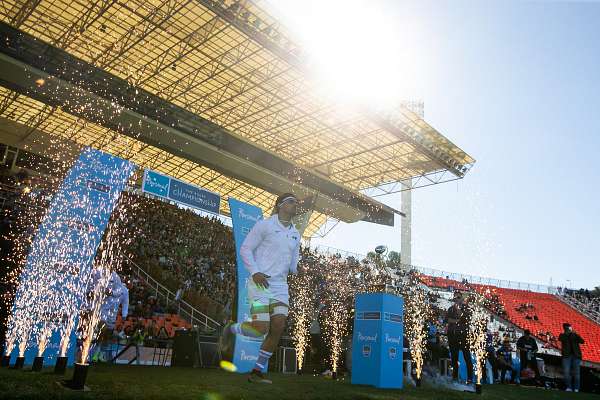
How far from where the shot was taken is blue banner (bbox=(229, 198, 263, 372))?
33.1 ft

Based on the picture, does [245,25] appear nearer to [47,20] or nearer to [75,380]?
[47,20]

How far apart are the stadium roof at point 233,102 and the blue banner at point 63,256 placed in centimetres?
1171

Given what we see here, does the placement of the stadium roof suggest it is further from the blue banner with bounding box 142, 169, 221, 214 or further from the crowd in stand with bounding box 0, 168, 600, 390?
the blue banner with bounding box 142, 169, 221, 214

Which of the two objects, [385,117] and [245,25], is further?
[385,117]

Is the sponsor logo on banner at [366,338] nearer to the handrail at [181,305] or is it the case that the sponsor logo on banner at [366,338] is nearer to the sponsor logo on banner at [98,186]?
the sponsor logo on banner at [98,186]

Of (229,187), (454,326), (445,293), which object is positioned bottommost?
(454,326)

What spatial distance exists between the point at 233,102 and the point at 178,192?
7842 mm

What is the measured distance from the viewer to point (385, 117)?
22.8m

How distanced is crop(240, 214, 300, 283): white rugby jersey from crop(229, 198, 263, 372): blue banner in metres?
3.71

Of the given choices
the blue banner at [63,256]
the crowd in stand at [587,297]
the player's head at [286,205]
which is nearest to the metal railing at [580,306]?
the crowd in stand at [587,297]

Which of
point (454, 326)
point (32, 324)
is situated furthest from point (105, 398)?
point (454, 326)

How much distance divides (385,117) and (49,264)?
18605mm

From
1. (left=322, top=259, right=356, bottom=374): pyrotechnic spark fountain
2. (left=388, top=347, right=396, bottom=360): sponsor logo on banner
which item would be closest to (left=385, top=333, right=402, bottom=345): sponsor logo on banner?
(left=388, top=347, right=396, bottom=360): sponsor logo on banner

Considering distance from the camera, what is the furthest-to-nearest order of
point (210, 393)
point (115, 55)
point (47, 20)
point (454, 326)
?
1. point (115, 55)
2. point (47, 20)
3. point (454, 326)
4. point (210, 393)
